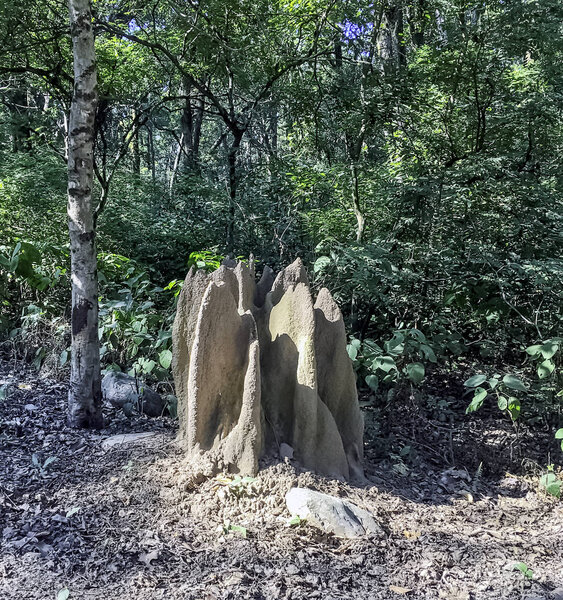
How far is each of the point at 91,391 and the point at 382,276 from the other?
9.95 feet

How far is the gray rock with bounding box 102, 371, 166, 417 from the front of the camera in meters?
5.54

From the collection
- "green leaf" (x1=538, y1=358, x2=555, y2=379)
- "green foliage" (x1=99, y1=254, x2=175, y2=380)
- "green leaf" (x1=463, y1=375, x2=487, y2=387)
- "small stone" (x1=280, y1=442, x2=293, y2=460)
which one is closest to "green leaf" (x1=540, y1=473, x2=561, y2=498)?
"green leaf" (x1=538, y1=358, x2=555, y2=379)

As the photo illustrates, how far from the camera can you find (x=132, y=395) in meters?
5.57

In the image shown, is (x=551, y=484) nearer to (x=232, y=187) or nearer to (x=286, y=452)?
(x=286, y=452)

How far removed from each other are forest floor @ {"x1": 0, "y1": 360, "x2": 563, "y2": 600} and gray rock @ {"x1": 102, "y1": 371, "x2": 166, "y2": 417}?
56 cm

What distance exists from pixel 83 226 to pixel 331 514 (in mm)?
2971

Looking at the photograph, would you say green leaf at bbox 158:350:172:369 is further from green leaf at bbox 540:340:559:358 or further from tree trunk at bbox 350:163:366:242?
green leaf at bbox 540:340:559:358

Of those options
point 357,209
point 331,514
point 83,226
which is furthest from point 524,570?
point 357,209

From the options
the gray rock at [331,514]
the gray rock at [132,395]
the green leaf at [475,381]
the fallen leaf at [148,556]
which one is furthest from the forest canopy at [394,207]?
the fallen leaf at [148,556]

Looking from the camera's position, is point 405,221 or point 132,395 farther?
point 405,221

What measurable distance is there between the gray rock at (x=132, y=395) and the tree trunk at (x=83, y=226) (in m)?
0.66

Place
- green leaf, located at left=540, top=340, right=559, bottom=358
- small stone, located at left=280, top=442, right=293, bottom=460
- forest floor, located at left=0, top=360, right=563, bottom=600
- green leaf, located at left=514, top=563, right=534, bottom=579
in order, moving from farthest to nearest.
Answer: green leaf, located at left=540, top=340, right=559, bottom=358, small stone, located at left=280, top=442, right=293, bottom=460, green leaf, located at left=514, top=563, right=534, bottom=579, forest floor, located at left=0, top=360, right=563, bottom=600

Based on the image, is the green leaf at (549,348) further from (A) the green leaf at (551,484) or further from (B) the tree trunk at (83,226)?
(B) the tree trunk at (83,226)

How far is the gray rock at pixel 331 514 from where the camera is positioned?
343 cm
